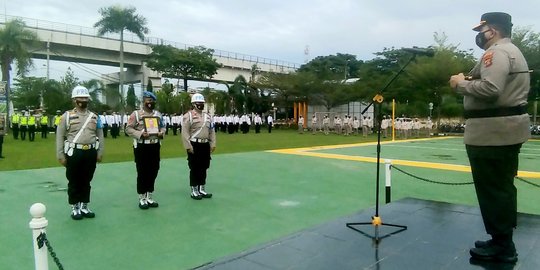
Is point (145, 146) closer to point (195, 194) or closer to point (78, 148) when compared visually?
point (78, 148)

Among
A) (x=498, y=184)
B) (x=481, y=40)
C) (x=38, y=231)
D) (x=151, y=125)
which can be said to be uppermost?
(x=481, y=40)

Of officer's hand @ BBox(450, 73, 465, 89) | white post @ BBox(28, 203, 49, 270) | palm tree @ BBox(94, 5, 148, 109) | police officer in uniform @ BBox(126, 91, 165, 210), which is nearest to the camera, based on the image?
white post @ BBox(28, 203, 49, 270)

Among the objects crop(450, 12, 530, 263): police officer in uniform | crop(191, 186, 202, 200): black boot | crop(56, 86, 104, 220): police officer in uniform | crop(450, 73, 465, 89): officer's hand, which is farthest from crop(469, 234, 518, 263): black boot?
crop(56, 86, 104, 220): police officer in uniform

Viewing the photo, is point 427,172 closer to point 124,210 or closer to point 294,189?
point 294,189

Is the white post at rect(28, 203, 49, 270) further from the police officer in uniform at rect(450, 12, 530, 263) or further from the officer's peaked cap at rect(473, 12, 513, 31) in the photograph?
the officer's peaked cap at rect(473, 12, 513, 31)

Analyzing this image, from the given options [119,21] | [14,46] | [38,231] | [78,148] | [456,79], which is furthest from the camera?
[119,21]

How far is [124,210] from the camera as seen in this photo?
18.9 feet

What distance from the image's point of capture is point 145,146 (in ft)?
19.5

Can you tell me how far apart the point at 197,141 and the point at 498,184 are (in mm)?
4435

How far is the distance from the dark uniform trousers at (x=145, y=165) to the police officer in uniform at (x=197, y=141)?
→ 631mm

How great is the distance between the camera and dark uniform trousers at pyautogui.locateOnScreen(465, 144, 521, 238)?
316 cm

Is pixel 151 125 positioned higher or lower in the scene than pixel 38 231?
higher

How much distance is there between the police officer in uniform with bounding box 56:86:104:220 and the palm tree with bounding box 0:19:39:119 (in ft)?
76.6

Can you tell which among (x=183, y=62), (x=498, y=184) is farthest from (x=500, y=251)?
(x=183, y=62)
